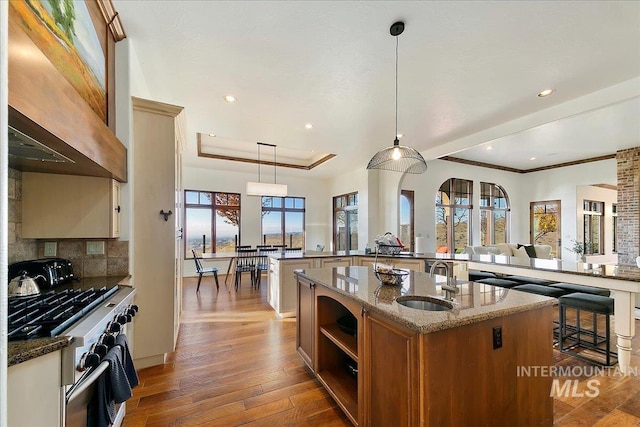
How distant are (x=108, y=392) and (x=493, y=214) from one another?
8.93 m

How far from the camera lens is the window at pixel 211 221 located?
6977 mm

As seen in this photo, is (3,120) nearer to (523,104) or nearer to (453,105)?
(453,105)

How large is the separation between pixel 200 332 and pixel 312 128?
3286 millimetres

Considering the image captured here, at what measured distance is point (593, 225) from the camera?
7.18m

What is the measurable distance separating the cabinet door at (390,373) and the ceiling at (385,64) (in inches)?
83.8

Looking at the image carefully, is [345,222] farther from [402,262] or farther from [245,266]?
[402,262]

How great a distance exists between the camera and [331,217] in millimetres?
8367

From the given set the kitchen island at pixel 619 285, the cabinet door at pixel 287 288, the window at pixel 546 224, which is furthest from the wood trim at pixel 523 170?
the cabinet door at pixel 287 288

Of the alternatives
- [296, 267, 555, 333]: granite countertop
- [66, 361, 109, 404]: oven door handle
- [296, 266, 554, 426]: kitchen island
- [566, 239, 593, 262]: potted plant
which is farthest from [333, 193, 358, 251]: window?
[66, 361, 109, 404]: oven door handle

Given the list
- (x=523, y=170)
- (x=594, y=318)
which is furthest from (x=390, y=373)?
(x=523, y=170)

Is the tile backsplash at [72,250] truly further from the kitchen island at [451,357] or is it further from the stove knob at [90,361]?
the kitchen island at [451,357]

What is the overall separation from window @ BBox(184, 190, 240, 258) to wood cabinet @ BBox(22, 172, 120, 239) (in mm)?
5273

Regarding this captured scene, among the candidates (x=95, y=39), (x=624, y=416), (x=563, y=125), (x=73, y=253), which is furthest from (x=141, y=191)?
(x=563, y=125)

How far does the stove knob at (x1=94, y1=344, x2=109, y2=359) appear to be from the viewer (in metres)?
1.17
